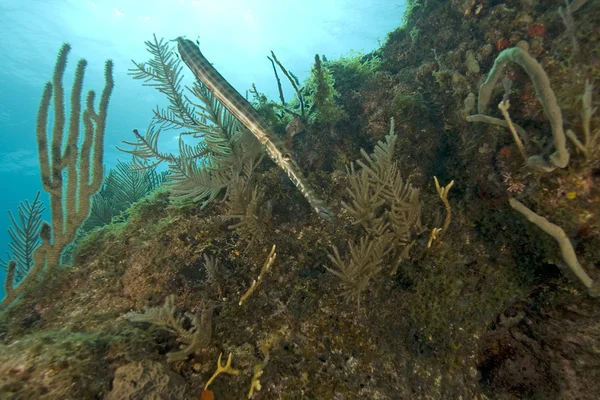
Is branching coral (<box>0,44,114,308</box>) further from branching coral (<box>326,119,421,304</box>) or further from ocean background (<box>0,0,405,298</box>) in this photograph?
ocean background (<box>0,0,405,298</box>)

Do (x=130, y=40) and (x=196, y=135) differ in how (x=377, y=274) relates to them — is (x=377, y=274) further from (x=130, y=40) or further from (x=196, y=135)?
(x=130, y=40)

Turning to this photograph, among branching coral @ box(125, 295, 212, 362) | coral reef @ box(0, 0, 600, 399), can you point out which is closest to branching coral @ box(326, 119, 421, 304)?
coral reef @ box(0, 0, 600, 399)

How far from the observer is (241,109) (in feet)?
12.2

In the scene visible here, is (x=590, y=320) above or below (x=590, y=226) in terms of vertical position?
below

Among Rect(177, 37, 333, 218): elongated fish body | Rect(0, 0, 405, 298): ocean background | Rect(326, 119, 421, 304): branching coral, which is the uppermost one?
Rect(0, 0, 405, 298): ocean background

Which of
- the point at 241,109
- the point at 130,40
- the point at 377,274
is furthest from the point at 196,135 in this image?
the point at 130,40

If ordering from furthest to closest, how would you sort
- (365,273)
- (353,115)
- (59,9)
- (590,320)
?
(59,9) → (353,115) → (365,273) → (590,320)

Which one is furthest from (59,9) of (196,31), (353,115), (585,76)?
(585,76)

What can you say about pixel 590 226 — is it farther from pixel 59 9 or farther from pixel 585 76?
pixel 59 9

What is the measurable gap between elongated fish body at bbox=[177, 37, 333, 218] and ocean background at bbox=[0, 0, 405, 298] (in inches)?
1697

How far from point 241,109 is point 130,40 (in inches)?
3326

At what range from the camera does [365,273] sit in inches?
116

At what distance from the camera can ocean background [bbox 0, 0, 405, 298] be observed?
44.6 metres

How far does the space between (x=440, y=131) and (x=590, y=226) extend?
2.15 metres
